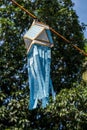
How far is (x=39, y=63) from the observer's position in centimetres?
620

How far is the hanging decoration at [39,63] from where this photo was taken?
598cm

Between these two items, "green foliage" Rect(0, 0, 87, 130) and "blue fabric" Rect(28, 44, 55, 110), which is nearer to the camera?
"blue fabric" Rect(28, 44, 55, 110)

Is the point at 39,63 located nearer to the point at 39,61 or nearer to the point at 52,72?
the point at 39,61

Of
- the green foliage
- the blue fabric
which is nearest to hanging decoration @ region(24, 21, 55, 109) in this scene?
the blue fabric

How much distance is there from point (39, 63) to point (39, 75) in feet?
0.60

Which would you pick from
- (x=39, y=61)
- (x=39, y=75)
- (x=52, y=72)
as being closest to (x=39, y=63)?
(x=39, y=61)

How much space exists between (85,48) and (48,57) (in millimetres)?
6253

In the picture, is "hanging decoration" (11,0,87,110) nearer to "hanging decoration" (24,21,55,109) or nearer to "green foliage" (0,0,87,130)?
"hanging decoration" (24,21,55,109)

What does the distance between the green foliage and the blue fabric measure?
452cm

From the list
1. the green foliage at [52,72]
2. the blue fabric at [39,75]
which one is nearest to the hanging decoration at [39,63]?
the blue fabric at [39,75]

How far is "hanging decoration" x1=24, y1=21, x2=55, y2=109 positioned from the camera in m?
5.98

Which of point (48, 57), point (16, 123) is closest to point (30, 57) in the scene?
point (48, 57)

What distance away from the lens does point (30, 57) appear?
6340 millimetres

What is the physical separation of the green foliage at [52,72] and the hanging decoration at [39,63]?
4.50 metres
